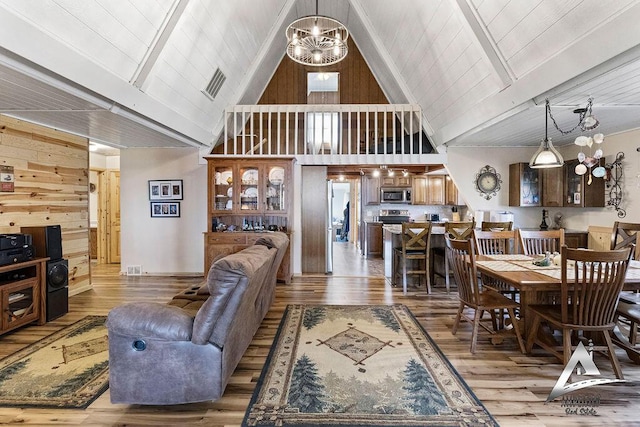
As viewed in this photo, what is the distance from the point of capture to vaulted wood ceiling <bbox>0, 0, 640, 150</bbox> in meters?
2.46

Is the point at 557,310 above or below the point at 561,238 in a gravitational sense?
below

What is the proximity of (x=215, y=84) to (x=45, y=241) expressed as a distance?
2914 mm

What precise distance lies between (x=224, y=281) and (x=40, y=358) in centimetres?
206

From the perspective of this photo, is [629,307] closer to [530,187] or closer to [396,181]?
[530,187]

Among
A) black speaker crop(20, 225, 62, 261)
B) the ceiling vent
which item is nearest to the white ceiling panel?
the ceiling vent

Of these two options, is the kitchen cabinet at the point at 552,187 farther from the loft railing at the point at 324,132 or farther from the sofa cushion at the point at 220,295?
the sofa cushion at the point at 220,295

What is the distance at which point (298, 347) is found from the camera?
293cm

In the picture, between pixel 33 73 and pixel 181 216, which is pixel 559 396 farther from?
pixel 181 216

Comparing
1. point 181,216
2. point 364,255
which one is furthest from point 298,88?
point 364,255

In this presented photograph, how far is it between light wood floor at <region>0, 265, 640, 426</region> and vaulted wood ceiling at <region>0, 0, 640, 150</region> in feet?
7.53

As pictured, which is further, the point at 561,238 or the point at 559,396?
the point at 561,238

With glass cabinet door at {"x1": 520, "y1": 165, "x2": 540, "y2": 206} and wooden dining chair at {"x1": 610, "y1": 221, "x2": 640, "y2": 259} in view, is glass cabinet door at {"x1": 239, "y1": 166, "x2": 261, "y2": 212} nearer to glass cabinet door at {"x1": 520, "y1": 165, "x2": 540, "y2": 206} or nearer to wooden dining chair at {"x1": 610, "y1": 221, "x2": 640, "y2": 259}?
glass cabinet door at {"x1": 520, "y1": 165, "x2": 540, "y2": 206}

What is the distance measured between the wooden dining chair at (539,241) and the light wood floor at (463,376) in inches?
43.9

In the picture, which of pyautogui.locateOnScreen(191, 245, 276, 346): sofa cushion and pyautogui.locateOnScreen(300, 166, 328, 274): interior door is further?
pyautogui.locateOnScreen(300, 166, 328, 274): interior door
